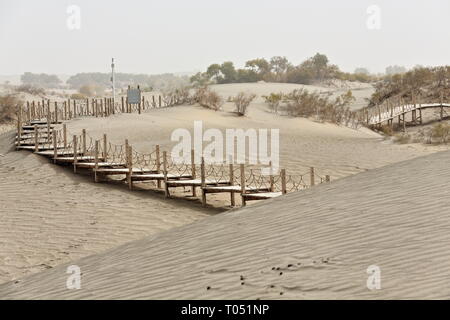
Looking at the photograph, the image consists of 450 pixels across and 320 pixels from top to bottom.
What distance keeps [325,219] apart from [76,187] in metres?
9.43

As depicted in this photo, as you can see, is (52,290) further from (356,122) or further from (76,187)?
(356,122)

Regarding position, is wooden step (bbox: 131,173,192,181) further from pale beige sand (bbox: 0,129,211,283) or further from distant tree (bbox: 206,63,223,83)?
distant tree (bbox: 206,63,223,83)

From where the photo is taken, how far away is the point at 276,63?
Answer: 289 feet

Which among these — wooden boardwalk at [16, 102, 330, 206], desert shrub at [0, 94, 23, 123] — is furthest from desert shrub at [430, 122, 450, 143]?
desert shrub at [0, 94, 23, 123]

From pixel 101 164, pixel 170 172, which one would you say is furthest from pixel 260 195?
pixel 101 164

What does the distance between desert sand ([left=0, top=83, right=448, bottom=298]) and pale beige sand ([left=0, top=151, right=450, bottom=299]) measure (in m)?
0.03

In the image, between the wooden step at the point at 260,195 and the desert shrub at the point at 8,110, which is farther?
the desert shrub at the point at 8,110

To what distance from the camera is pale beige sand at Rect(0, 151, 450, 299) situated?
6.00 meters

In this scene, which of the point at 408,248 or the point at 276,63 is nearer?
the point at 408,248

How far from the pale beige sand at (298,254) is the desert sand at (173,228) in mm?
26

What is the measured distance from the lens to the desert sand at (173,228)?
691 cm

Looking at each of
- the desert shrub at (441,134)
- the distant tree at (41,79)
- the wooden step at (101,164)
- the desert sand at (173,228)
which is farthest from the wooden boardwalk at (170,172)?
the distant tree at (41,79)

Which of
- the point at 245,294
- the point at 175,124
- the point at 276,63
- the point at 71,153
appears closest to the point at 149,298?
the point at 245,294

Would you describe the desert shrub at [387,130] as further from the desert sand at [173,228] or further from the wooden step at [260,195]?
the wooden step at [260,195]
